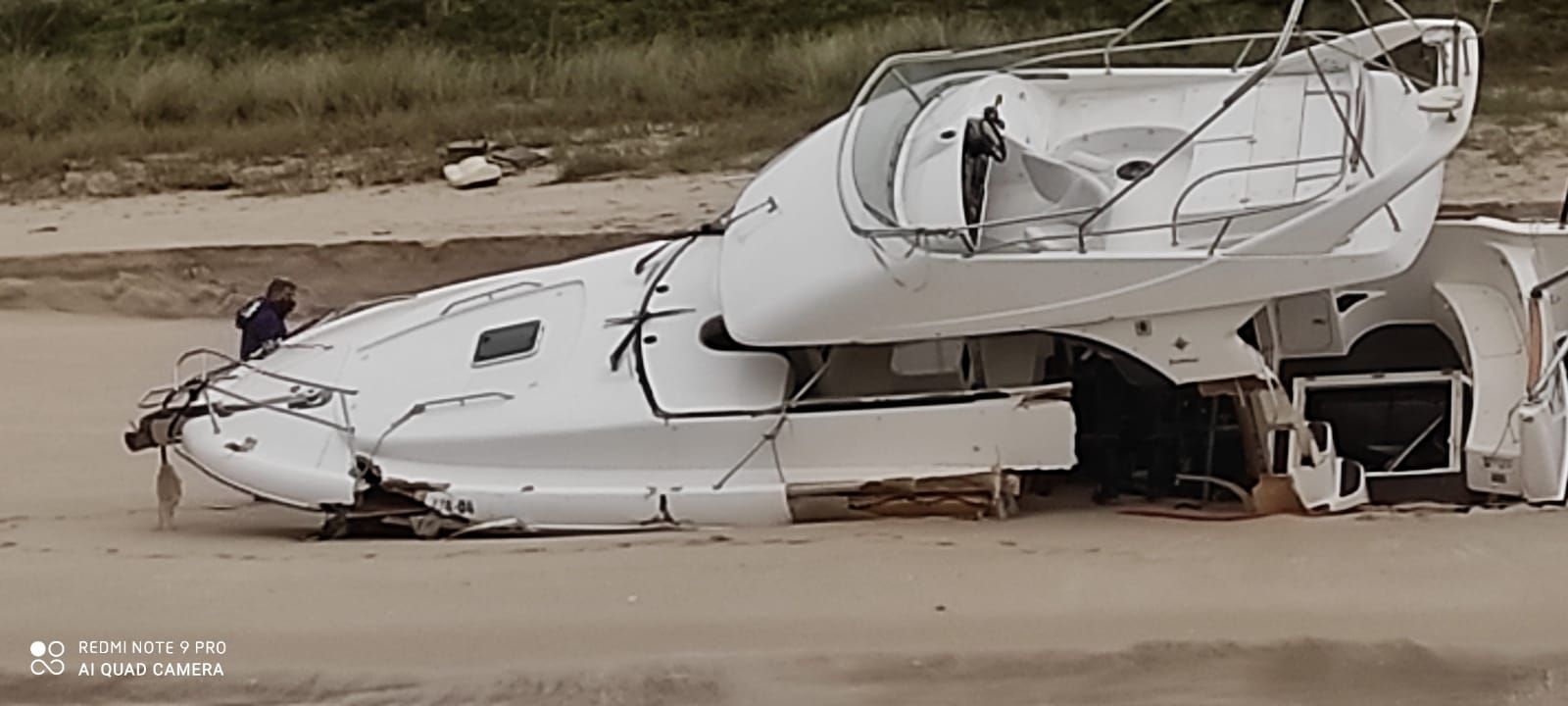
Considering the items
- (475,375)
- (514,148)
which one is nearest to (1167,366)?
(475,375)

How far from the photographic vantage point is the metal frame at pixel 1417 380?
7.31 meters

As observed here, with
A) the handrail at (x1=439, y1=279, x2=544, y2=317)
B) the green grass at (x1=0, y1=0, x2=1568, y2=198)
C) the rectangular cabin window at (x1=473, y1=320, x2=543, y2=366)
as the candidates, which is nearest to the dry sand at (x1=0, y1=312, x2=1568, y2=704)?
the rectangular cabin window at (x1=473, y1=320, x2=543, y2=366)

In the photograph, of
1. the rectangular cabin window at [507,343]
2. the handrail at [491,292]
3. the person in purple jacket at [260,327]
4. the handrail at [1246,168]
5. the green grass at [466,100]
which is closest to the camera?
the handrail at [1246,168]

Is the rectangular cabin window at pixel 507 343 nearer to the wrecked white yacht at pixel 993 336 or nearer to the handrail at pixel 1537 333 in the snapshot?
the wrecked white yacht at pixel 993 336

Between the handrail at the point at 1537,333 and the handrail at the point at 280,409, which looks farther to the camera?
the handrail at the point at 280,409

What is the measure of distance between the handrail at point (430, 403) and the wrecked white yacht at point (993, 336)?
20 mm

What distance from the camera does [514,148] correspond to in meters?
15.6

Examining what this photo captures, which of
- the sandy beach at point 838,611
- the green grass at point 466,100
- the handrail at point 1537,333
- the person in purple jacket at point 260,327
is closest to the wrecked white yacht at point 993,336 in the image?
the handrail at point 1537,333

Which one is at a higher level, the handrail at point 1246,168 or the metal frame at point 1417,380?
the handrail at point 1246,168

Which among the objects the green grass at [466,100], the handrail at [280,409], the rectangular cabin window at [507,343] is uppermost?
the rectangular cabin window at [507,343]

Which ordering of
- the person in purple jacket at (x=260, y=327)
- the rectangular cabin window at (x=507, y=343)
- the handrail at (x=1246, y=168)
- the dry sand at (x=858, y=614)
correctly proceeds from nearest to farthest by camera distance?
1. the dry sand at (x=858, y=614)
2. the handrail at (x=1246, y=168)
3. the rectangular cabin window at (x=507, y=343)
4. the person in purple jacket at (x=260, y=327)

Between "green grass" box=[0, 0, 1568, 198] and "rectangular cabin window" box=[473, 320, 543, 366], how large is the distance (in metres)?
7.11

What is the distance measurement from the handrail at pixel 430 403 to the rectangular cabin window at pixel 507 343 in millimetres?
226

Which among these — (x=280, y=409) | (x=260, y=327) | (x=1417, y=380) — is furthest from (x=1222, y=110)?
(x=260, y=327)
